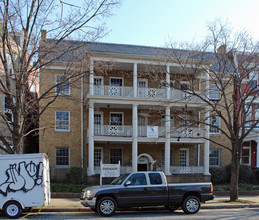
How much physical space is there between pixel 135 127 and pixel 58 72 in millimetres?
7330

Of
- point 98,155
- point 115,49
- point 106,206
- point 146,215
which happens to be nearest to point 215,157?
point 98,155

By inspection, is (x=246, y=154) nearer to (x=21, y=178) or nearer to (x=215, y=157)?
(x=215, y=157)

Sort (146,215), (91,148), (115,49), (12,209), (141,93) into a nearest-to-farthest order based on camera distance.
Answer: (12,209) < (146,215) < (91,148) < (141,93) < (115,49)

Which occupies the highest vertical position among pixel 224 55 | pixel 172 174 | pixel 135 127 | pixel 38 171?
pixel 224 55

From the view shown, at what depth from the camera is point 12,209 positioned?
11.3 meters

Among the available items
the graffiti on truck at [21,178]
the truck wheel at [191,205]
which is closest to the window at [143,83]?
the truck wheel at [191,205]

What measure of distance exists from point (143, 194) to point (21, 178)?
454 cm

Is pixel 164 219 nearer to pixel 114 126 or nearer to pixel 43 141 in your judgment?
pixel 114 126

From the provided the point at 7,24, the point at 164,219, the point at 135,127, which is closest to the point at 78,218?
the point at 164,219

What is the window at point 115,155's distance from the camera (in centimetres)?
2528

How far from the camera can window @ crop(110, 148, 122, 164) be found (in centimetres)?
2528

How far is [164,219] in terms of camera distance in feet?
36.3

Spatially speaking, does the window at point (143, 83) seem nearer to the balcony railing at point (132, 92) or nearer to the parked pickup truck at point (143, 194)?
the balcony railing at point (132, 92)

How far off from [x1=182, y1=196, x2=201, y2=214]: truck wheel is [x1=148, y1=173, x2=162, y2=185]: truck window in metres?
1.30
